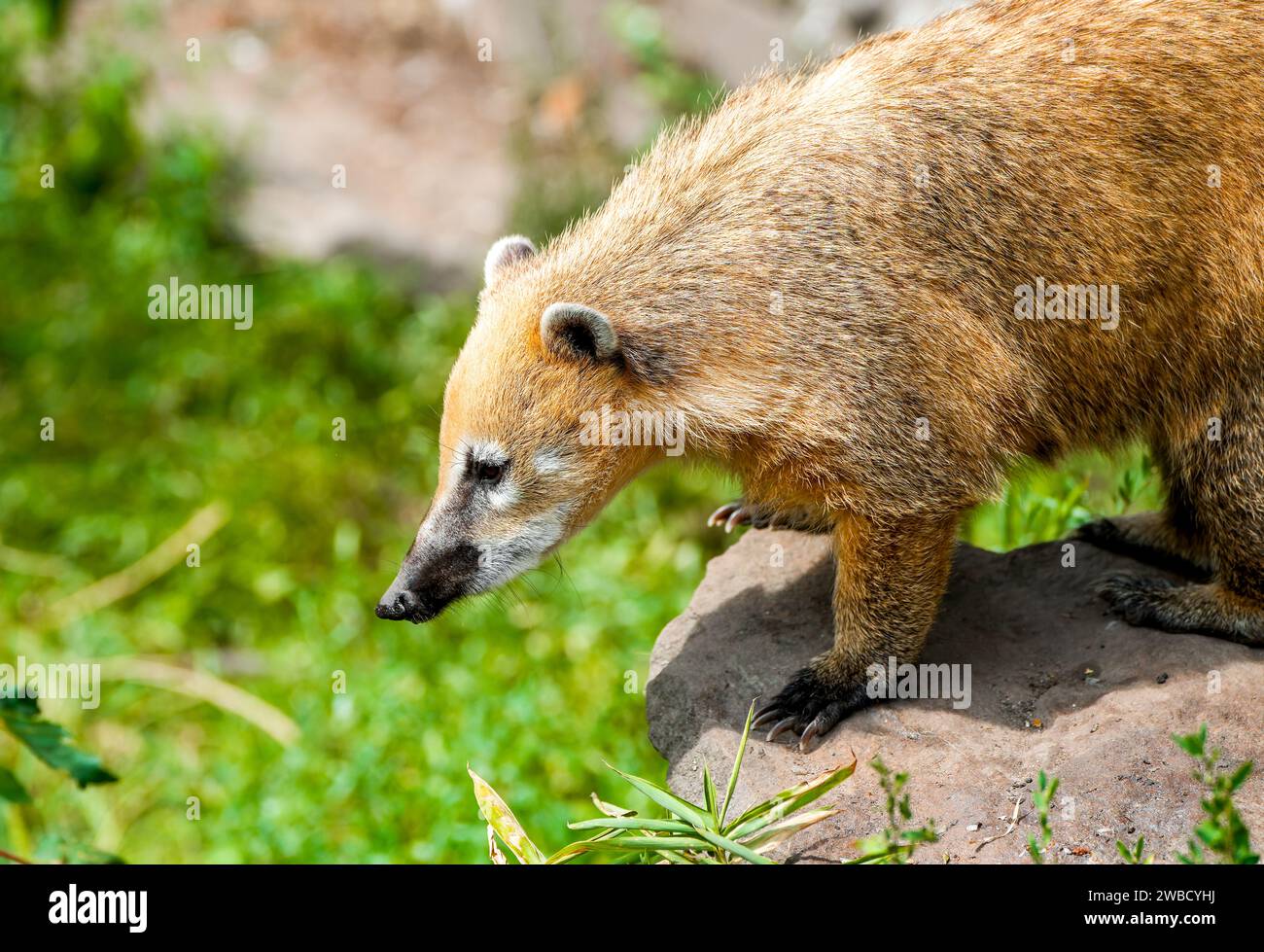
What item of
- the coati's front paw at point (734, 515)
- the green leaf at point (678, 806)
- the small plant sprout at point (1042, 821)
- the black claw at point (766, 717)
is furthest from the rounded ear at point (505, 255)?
the small plant sprout at point (1042, 821)

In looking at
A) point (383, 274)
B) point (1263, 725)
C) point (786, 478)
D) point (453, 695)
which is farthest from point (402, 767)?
point (383, 274)

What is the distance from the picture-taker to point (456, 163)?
Result: 1288 cm

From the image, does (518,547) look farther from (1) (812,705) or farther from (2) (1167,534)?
(2) (1167,534)

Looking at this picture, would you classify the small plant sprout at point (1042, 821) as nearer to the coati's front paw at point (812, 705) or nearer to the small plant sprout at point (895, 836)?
the small plant sprout at point (895, 836)

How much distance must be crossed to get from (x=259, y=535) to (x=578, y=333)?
5356mm

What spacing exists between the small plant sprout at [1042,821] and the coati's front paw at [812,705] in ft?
2.84

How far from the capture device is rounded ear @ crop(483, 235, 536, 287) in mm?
5730

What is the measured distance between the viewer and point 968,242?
5.18m

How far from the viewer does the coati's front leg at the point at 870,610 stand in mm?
5094

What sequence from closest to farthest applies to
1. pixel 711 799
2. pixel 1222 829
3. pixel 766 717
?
pixel 1222 829, pixel 711 799, pixel 766 717

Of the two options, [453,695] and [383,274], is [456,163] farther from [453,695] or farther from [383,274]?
[453,695]

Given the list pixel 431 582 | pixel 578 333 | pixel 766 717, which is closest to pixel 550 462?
pixel 578 333

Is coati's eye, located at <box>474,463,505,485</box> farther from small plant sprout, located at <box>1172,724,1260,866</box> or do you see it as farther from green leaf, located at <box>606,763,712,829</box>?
small plant sprout, located at <box>1172,724,1260,866</box>

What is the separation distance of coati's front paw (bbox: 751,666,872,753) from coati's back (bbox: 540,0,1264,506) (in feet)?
2.87
